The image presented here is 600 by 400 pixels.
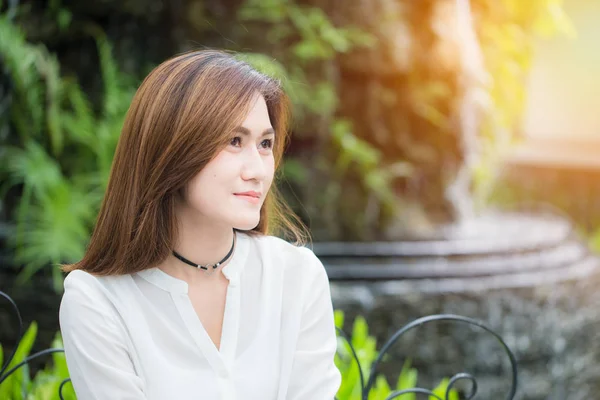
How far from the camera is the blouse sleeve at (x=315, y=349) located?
4.92 ft

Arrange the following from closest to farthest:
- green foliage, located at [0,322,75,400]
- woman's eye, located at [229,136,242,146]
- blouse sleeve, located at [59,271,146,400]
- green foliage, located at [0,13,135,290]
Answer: blouse sleeve, located at [59,271,146,400], woman's eye, located at [229,136,242,146], green foliage, located at [0,322,75,400], green foliage, located at [0,13,135,290]

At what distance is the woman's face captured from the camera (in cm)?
142

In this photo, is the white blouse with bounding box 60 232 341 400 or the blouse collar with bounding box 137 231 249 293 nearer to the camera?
the white blouse with bounding box 60 232 341 400

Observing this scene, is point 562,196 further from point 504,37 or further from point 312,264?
Answer: point 312,264

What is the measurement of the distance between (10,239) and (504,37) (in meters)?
4.80

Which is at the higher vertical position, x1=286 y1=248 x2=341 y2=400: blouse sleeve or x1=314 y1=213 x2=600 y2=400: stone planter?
x1=286 y1=248 x2=341 y2=400: blouse sleeve

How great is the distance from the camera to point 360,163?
5.73 metres

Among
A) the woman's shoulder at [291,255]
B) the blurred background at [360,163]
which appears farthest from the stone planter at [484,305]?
the woman's shoulder at [291,255]

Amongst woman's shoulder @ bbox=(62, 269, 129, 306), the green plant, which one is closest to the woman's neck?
woman's shoulder @ bbox=(62, 269, 129, 306)

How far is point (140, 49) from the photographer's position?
5.25 meters

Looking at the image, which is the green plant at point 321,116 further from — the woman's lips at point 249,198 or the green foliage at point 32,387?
the woman's lips at point 249,198

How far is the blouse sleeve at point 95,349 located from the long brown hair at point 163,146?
0.08 m

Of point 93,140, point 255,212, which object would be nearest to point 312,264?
point 255,212

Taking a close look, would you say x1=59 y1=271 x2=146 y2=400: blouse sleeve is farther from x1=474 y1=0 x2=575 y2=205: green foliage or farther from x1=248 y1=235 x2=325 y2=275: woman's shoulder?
x1=474 y1=0 x2=575 y2=205: green foliage
